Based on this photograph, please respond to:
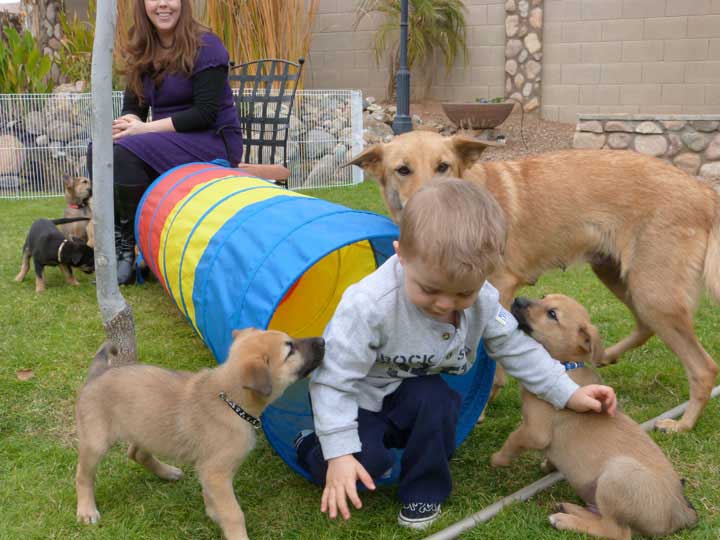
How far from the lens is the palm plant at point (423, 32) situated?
47.1 ft

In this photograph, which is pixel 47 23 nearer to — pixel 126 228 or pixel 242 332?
pixel 126 228

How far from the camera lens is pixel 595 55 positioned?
1379cm

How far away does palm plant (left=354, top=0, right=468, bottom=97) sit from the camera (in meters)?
14.4

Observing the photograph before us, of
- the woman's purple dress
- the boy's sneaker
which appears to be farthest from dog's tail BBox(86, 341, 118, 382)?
the woman's purple dress

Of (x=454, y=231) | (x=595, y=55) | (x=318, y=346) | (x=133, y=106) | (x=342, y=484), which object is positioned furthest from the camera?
(x=595, y=55)

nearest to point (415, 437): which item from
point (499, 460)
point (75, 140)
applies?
point (499, 460)

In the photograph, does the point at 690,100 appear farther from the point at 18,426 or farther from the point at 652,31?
the point at 18,426

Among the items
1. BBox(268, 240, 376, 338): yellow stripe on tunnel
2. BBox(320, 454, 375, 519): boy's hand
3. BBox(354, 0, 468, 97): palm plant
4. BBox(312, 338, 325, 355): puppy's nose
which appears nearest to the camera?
BBox(320, 454, 375, 519): boy's hand

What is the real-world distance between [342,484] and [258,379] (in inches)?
20.3

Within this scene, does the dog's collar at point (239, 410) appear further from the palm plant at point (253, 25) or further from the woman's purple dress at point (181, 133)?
→ the palm plant at point (253, 25)

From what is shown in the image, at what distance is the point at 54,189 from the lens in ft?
40.6

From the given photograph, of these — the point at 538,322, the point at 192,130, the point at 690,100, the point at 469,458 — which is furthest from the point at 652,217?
the point at 690,100

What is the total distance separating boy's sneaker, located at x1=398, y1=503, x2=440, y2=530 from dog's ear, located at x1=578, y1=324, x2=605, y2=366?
1.09 m

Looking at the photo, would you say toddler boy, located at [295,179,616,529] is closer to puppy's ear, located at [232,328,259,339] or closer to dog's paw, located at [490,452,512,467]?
puppy's ear, located at [232,328,259,339]
